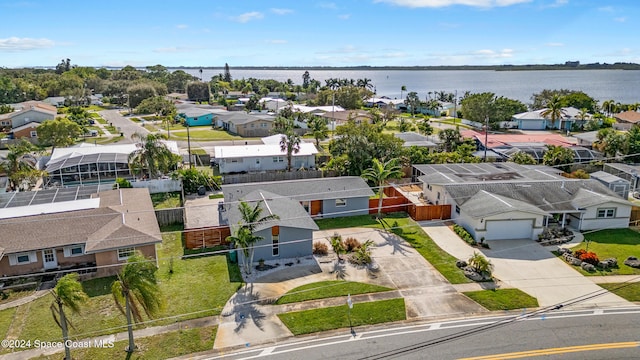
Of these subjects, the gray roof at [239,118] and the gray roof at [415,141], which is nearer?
the gray roof at [415,141]

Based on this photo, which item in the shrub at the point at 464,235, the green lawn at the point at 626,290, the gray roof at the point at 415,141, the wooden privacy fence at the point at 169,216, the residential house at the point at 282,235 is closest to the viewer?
the green lawn at the point at 626,290

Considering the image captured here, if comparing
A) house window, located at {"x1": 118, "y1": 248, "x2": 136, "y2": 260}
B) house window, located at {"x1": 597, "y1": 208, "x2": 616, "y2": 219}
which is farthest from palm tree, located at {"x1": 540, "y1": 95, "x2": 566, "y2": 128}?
house window, located at {"x1": 118, "y1": 248, "x2": 136, "y2": 260}

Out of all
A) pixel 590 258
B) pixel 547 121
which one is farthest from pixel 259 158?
pixel 547 121

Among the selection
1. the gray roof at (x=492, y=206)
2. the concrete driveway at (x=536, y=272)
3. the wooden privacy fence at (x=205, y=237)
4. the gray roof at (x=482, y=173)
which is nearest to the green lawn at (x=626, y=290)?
Result: the concrete driveway at (x=536, y=272)

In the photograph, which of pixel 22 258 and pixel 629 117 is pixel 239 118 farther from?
pixel 629 117

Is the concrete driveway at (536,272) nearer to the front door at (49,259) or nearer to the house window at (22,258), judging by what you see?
the front door at (49,259)

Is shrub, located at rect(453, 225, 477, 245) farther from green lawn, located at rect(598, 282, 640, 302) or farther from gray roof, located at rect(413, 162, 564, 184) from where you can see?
green lawn, located at rect(598, 282, 640, 302)
